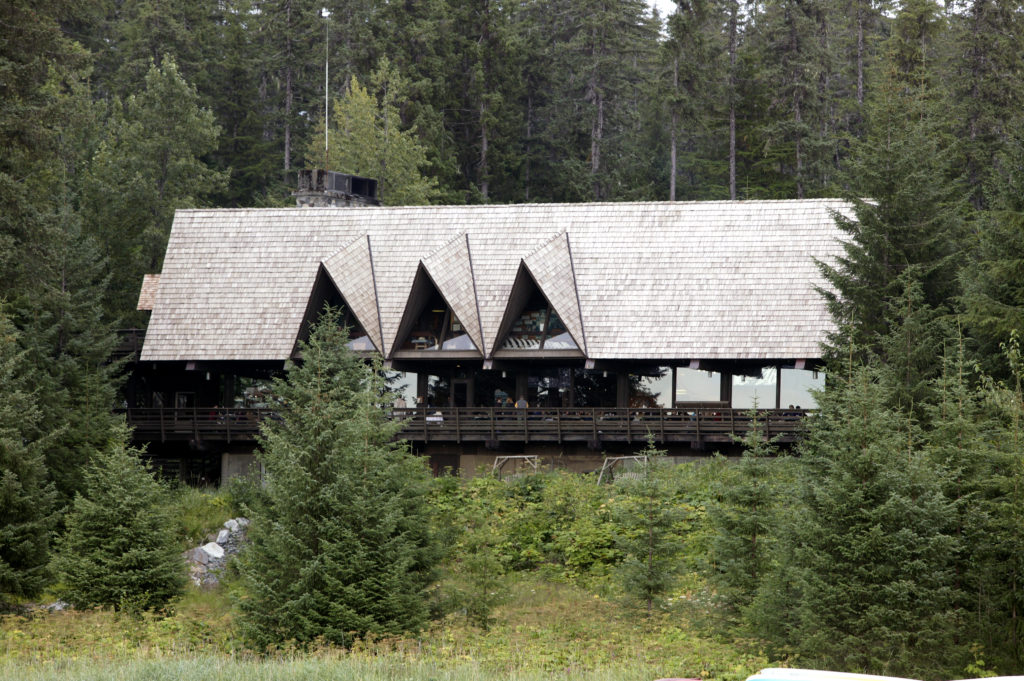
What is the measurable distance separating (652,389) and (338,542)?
52.6ft

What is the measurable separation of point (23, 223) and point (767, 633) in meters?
18.6

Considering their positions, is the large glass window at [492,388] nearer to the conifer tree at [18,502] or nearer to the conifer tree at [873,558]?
the conifer tree at [18,502]

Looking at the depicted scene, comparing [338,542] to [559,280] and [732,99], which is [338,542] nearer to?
[559,280]

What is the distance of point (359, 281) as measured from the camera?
33.0 metres

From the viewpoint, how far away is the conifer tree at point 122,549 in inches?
829

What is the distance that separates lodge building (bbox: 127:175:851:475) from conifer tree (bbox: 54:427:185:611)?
10.3m

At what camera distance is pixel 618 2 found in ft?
184

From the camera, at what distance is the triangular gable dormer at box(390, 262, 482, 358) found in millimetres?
32156

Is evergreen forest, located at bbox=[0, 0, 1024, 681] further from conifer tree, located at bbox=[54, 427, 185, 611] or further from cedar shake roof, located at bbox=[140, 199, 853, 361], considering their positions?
cedar shake roof, located at bbox=[140, 199, 853, 361]

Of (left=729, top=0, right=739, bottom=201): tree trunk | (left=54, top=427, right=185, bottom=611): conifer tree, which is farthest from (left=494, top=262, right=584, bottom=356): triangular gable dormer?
(left=729, top=0, right=739, bottom=201): tree trunk

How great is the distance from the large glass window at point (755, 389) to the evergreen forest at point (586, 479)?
211cm

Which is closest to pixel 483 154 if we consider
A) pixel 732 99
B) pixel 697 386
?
pixel 732 99

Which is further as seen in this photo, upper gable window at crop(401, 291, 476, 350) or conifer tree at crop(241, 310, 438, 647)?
upper gable window at crop(401, 291, 476, 350)

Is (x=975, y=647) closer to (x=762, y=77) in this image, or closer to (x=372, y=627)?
(x=372, y=627)
